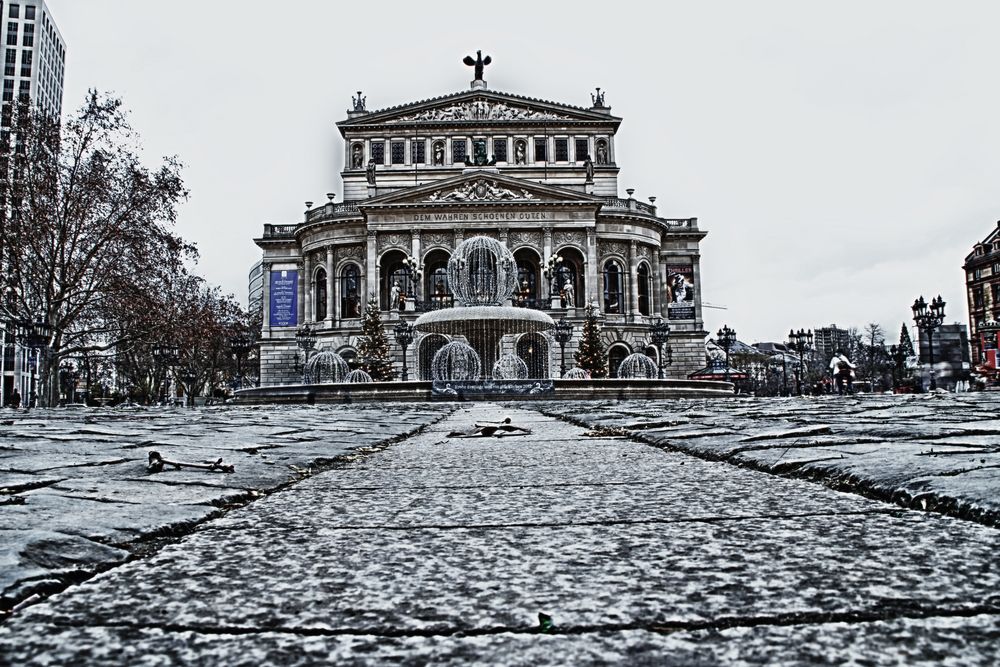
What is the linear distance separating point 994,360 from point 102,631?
55.1 metres

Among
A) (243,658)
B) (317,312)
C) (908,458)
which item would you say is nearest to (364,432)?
(908,458)

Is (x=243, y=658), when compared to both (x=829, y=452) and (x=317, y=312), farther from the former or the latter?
(x=317, y=312)

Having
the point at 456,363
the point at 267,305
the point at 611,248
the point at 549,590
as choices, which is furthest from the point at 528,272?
the point at 549,590

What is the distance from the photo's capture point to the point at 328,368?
38219mm

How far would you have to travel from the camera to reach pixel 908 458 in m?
2.33

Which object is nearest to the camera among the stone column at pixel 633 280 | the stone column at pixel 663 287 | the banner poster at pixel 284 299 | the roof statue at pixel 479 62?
the stone column at pixel 633 280

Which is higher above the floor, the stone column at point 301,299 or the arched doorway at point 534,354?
the stone column at point 301,299

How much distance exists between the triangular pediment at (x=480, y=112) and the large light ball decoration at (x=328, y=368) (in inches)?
638

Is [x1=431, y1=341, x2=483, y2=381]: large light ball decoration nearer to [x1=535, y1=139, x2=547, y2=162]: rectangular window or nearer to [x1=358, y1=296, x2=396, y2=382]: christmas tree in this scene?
[x1=358, y1=296, x2=396, y2=382]: christmas tree

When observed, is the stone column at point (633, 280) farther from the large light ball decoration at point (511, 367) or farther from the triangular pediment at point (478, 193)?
the large light ball decoration at point (511, 367)

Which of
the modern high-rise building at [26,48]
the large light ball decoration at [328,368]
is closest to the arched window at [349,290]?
the large light ball decoration at [328,368]

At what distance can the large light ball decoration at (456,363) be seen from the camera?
25298 mm

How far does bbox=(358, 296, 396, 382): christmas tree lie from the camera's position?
32922 mm

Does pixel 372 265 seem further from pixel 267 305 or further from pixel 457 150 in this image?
pixel 457 150
